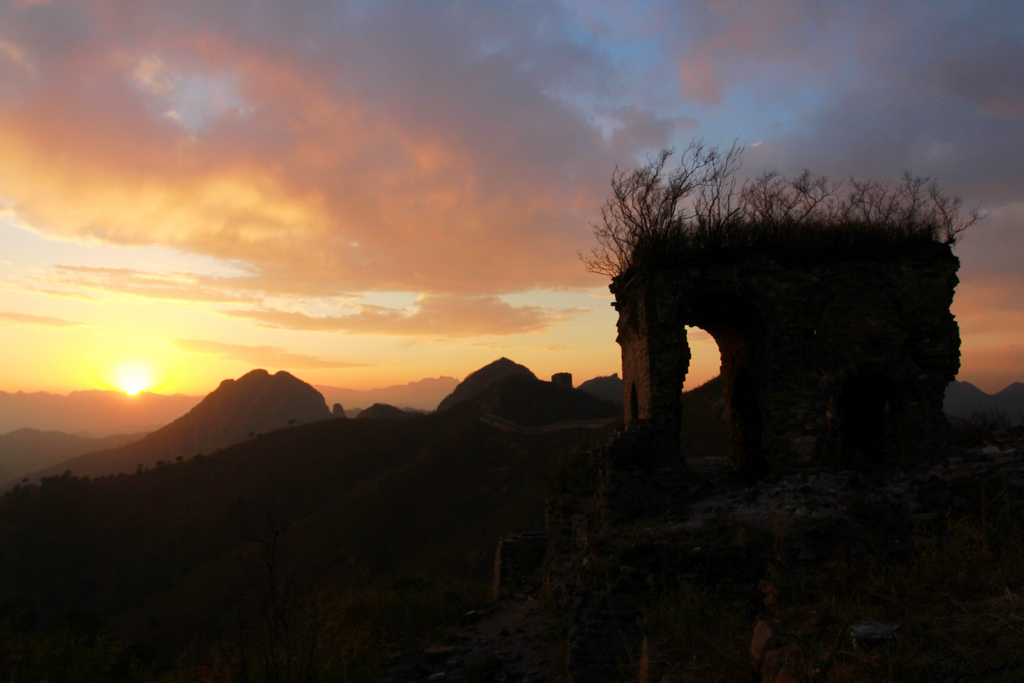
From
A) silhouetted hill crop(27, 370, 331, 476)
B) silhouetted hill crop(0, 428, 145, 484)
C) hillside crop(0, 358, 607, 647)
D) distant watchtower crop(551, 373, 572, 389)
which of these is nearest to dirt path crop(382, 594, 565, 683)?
hillside crop(0, 358, 607, 647)

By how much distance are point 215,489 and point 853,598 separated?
3918 cm

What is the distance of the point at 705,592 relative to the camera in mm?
6191

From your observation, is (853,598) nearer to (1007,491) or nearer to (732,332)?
(1007,491)

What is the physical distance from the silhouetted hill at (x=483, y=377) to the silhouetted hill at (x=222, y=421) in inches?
584

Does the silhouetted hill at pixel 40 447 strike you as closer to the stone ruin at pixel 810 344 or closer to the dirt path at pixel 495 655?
the dirt path at pixel 495 655

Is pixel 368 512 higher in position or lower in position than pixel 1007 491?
lower

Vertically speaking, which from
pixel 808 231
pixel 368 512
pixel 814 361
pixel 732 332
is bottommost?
pixel 368 512

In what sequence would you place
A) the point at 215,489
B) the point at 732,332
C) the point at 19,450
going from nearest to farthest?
the point at 732,332, the point at 215,489, the point at 19,450

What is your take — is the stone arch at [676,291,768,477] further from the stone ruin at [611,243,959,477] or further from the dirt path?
the dirt path

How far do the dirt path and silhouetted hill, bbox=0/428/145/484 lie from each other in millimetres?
107877

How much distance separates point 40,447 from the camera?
12169 centimetres

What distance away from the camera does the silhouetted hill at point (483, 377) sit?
63.0m

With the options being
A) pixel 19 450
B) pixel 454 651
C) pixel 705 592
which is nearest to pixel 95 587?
pixel 454 651

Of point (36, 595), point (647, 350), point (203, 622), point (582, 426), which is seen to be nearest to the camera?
point (647, 350)
